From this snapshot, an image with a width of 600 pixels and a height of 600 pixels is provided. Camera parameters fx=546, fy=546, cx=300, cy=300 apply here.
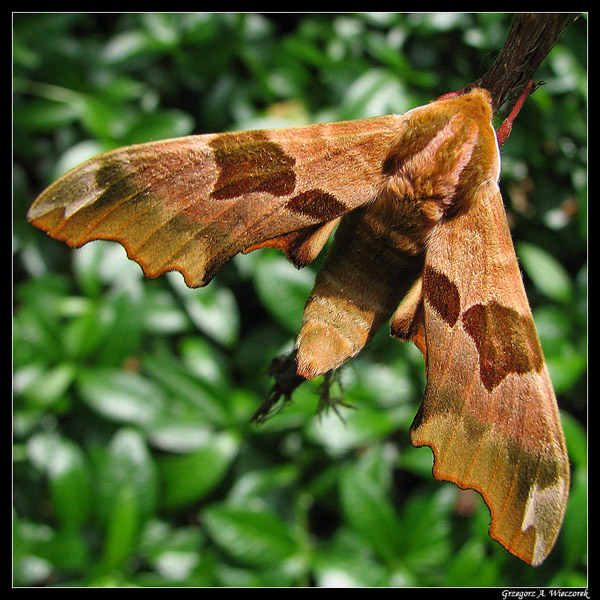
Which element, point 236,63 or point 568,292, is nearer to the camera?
point 568,292

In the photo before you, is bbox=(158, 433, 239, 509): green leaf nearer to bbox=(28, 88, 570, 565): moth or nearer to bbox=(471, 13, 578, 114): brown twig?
bbox=(28, 88, 570, 565): moth

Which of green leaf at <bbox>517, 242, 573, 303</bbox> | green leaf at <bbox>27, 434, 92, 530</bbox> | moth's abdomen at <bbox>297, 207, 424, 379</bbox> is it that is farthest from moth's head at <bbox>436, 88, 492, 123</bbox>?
green leaf at <bbox>27, 434, 92, 530</bbox>

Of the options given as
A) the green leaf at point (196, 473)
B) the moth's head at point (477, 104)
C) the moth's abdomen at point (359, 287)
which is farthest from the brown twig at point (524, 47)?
the green leaf at point (196, 473)

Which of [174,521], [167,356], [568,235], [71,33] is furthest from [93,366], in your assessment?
[568,235]

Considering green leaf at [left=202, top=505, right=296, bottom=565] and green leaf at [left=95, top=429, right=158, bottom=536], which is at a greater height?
green leaf at [left=95, top=429, right=158, bottom=536]

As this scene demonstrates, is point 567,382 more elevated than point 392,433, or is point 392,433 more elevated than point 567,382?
point 567,382

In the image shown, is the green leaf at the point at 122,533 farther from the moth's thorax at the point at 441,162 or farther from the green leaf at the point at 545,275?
the green leaf at the point at 545,275

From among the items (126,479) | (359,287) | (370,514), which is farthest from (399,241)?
(126,479)

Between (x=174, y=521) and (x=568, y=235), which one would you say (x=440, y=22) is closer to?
(x=568, y=235)
